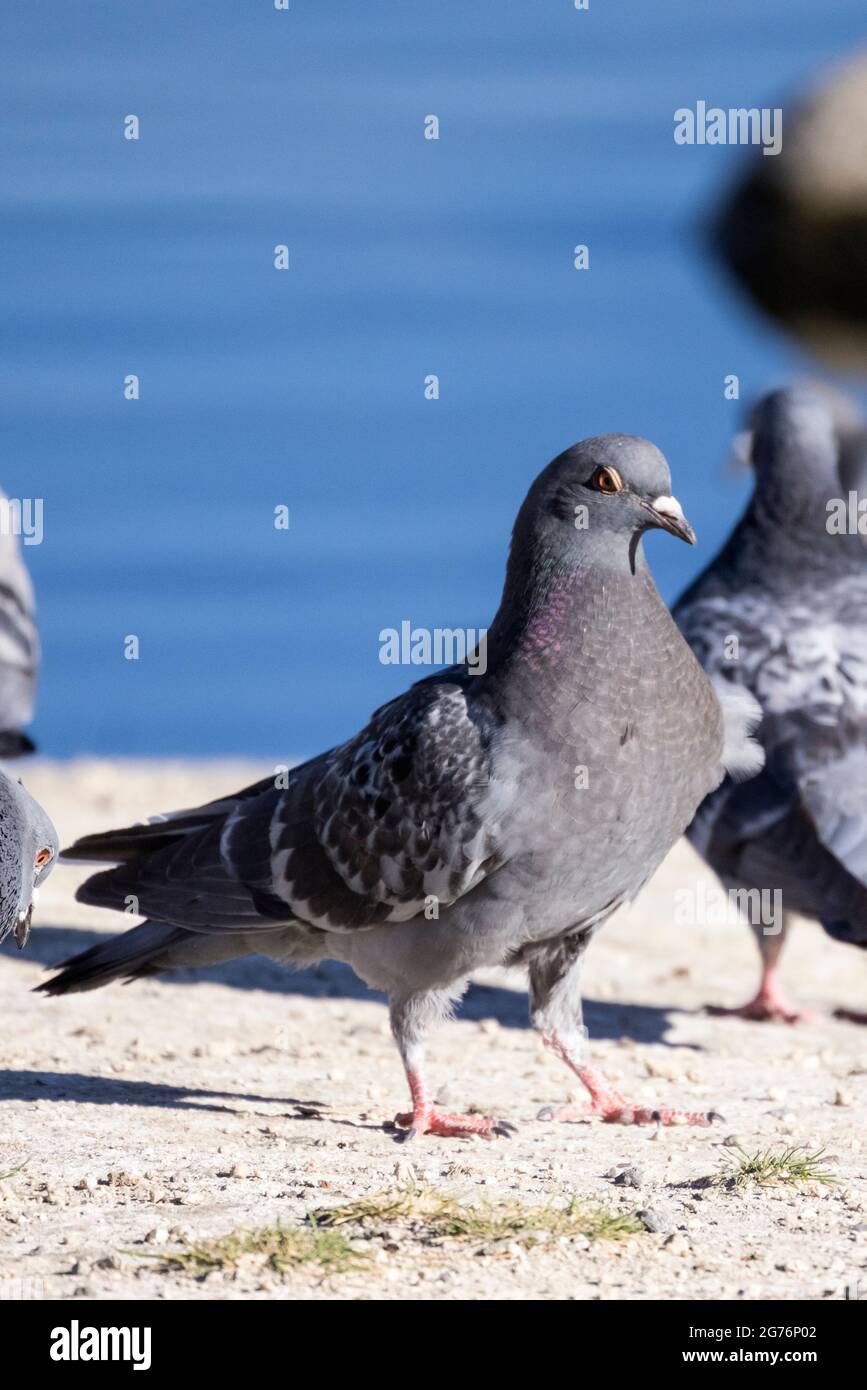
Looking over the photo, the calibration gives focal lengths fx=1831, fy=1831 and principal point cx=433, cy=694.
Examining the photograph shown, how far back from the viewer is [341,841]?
239 inches

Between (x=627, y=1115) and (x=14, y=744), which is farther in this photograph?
(x=14, y=744)

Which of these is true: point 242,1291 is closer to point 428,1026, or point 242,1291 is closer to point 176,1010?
point 428,1026

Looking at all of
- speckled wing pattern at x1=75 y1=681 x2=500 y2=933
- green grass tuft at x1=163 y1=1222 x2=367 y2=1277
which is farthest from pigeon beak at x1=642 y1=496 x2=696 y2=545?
green grass tuft at x1=163 y1=1222 x2=367 y2=1277

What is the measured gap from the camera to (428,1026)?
5953 mm

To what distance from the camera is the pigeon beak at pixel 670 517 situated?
5785 millimetres

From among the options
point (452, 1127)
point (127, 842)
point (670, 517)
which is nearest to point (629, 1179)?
point (452, 1127)

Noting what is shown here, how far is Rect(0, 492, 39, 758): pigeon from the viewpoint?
896 centimetres

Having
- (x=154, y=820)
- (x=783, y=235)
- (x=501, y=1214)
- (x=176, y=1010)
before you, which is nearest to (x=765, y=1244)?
(x=501, y=1214)

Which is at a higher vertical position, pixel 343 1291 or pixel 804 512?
pixel 804 512

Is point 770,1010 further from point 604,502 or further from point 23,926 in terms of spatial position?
point 23,926

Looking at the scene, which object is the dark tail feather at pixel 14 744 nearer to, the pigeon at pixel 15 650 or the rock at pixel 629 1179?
the pigeon at pixel 15 650

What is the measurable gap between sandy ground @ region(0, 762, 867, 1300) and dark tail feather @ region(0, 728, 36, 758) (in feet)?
2.60

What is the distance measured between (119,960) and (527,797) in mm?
1692

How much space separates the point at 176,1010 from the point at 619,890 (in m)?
2.56
